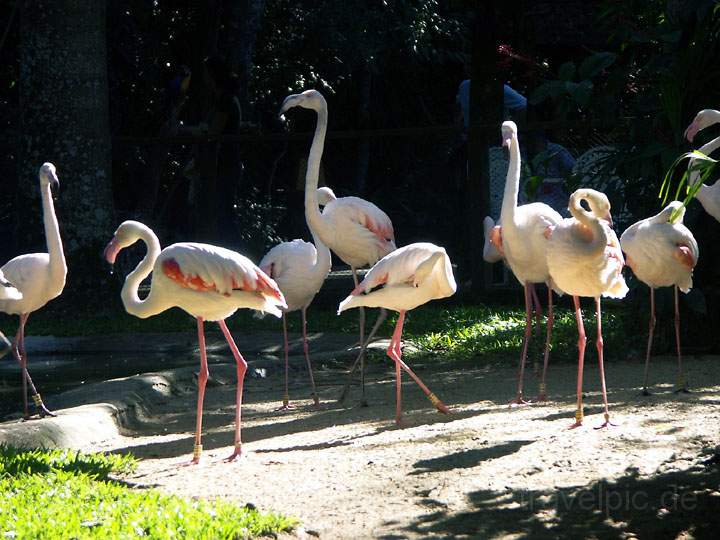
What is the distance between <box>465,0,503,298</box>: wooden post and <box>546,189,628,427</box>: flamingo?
5122 millimetres

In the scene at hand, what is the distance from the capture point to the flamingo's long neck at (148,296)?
19.1ft

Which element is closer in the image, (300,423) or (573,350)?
(300,423)

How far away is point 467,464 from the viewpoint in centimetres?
479

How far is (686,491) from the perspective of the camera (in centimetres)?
438

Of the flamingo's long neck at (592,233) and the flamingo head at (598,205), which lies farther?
the flamingo head at (598,205)

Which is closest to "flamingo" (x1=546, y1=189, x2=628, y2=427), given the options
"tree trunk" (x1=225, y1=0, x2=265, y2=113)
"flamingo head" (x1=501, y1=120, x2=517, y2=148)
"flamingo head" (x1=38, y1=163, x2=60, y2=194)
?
"flamingo head" (x1=501, y1=120, x2=517, y2=148)

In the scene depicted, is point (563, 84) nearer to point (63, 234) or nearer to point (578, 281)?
point (578, 281)

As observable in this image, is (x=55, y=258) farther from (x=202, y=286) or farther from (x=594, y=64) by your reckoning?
(x=594, y=64)

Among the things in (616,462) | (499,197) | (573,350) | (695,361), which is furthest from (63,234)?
(616,462)

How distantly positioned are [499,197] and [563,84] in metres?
3.73

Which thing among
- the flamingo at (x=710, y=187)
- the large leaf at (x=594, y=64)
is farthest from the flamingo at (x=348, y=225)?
the flamingo at (x=710, y=187)

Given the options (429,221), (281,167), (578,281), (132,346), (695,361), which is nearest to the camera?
(578,281)

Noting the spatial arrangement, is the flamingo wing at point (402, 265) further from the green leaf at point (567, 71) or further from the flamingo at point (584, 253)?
the green leaf at point (567, 71)

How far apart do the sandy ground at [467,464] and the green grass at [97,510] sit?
19 centimetres
